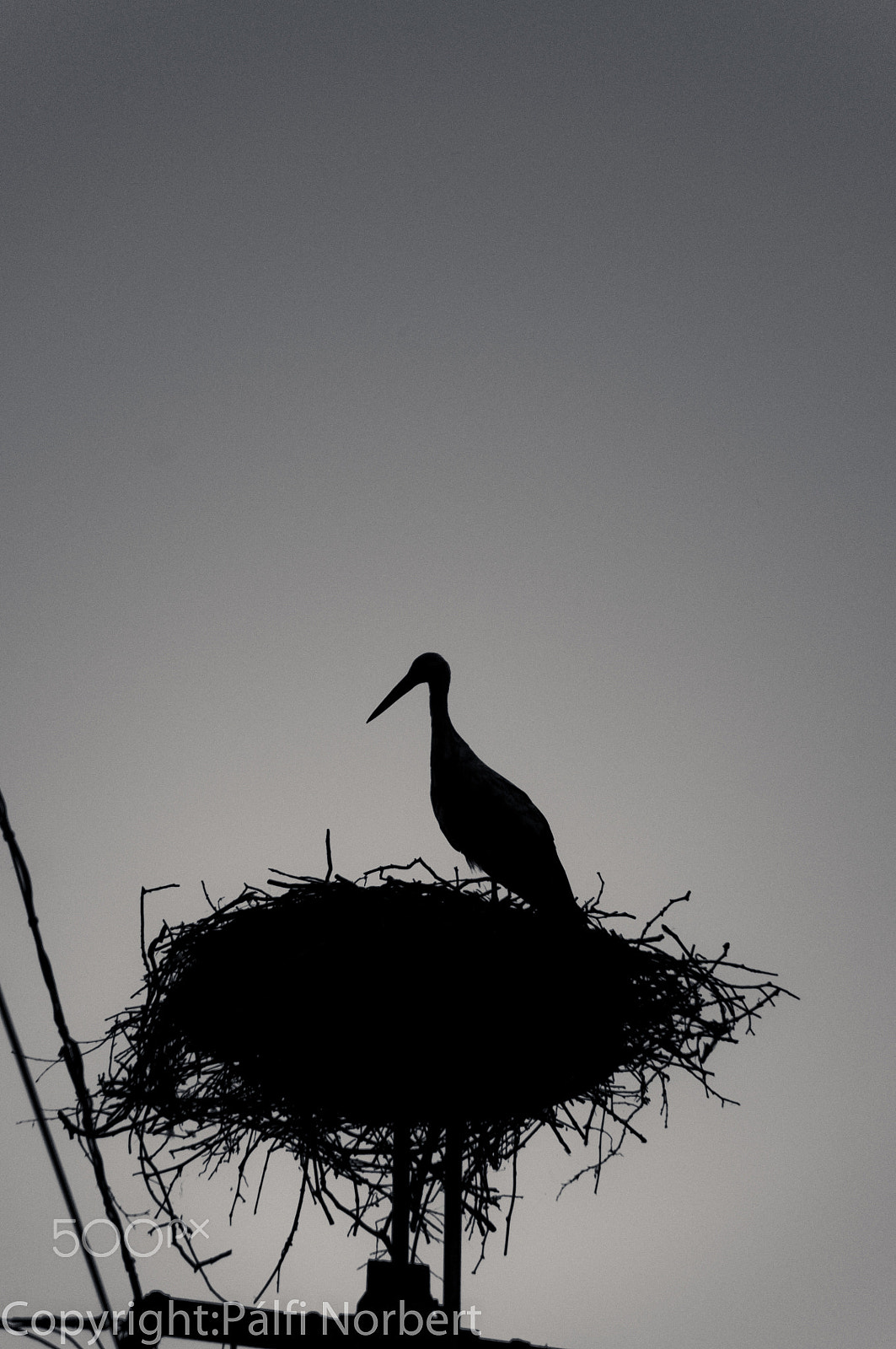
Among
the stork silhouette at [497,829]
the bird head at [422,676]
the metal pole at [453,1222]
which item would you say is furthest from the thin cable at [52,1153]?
the bird head at [422,676]

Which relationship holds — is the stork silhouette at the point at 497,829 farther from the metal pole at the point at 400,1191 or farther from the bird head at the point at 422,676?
the metal pole at the point at 400,1191

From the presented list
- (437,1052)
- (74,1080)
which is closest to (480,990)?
(437,1052)

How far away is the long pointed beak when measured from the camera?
5828mm

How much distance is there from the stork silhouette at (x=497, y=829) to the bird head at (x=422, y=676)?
2.04 feet

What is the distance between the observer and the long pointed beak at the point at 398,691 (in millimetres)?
5828

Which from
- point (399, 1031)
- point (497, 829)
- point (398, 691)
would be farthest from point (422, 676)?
point (399, 1031)

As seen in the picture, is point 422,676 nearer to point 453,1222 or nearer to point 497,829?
point 497,829

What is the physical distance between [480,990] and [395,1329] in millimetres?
1009

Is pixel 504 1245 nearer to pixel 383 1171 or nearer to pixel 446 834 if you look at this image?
pixel 383 1171

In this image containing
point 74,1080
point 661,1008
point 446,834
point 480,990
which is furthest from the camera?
point 446,834

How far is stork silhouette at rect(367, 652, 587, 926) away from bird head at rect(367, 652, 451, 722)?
62cm

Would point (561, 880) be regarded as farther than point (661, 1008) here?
Yes

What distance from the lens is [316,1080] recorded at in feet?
11.7

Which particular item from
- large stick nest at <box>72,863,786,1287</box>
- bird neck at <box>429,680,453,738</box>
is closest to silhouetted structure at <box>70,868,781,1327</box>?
large stick nest at <box>72,863,786,1287</box>
